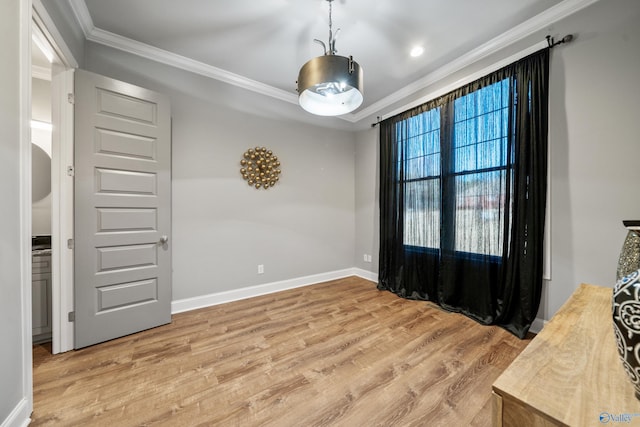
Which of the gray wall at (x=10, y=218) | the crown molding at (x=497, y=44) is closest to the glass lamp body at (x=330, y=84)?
the gray wall at (x=10, y=218)

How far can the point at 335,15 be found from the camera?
81.4 inches

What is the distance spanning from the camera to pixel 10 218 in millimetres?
1193

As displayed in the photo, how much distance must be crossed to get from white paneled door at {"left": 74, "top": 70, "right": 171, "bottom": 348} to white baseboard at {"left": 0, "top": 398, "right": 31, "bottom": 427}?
2.54 ft

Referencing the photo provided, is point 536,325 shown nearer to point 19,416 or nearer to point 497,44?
point 497,44

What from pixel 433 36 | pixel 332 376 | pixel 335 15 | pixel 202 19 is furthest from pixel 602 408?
pixel 202 19

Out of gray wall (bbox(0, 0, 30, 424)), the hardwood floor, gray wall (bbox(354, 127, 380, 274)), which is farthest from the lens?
gray wall (bbox(354, 127, 380, 274))

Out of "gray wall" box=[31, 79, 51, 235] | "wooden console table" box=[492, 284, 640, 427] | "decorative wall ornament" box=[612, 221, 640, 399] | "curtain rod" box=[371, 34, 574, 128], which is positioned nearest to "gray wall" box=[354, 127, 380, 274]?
"curtain rod" box=[371, 34, 574, 128]

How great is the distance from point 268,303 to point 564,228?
3.03 meters

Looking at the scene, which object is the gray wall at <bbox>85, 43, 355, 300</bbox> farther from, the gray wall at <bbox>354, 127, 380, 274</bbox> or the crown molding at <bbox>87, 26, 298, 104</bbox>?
the gray wall at <bbox>354, 127, 380, 274</bbox>

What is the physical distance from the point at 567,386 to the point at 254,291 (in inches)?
119

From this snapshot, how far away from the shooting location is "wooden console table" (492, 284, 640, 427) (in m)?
0.53

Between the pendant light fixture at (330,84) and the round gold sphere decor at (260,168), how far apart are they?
1514mm

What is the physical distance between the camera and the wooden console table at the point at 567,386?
0.53 m

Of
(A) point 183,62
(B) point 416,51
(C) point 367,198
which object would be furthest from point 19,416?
(B) point 416,51
